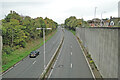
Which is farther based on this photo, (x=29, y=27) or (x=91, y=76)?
(x=29, y=27)

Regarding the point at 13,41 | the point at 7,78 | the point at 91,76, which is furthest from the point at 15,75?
the point at 13,41

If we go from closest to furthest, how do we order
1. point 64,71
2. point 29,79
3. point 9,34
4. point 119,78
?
point 119,78 < point 29,79 < point 64,71 < point 9,34

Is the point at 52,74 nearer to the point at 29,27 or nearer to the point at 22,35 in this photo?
the point at 22,35

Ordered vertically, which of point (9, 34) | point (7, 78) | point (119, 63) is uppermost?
point (9, 34)

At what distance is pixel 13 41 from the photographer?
37.7 meters

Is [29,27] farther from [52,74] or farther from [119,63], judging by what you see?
[119,63]

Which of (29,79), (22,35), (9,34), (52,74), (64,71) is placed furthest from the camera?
(22,35)

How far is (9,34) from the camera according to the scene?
36.9m

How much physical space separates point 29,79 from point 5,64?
9543 mm

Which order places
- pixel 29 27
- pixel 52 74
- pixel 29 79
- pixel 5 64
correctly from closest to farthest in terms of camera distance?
1. pixel 29 79
2. pixel 52 74
3. pixel 5 64
4. pixel 29 27

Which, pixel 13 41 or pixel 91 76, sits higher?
pixel 13 41

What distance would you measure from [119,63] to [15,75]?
48.2 feet

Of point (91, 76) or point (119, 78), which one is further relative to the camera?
point (91, 76)

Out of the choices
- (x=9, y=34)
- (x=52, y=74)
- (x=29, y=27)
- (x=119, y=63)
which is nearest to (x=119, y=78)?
(x=119, y=63)
